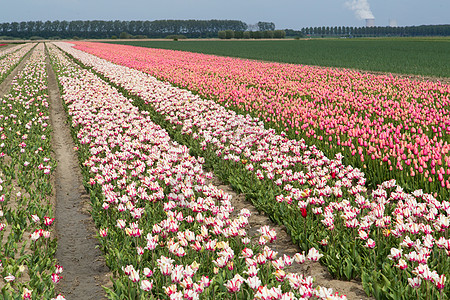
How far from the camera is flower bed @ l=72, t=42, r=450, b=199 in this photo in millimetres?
7504

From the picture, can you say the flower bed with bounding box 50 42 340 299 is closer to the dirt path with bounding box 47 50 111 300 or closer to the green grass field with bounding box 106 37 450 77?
the dirt path with bounding box 47 50 111 300

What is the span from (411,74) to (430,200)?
25.0 m

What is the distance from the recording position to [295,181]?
754 cm

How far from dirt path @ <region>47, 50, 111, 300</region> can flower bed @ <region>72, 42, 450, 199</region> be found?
16.3 feet

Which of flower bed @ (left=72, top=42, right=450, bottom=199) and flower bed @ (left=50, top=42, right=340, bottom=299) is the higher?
flower bed @ (left=72, top=42, right=450, bottom=199)

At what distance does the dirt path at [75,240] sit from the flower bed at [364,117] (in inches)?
195

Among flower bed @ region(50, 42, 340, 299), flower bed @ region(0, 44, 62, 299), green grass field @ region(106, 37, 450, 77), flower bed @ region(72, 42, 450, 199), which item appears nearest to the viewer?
flower bed @ region(50, 42, 340, 299)

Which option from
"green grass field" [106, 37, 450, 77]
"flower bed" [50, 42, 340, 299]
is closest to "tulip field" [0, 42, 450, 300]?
"flower bed" [50, 42, 340, 299]

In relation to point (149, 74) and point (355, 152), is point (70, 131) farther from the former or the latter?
point (149, 74)

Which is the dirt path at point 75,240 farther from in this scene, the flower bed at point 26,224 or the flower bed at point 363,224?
the flower bed at point 363,224

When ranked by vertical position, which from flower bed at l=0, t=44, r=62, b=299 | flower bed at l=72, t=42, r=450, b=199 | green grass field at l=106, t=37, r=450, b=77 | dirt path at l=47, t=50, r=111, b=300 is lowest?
dirt path at l=47, t=50, r=111, b=300

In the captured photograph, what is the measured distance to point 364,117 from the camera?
12.4m

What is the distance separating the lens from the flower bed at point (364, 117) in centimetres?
750

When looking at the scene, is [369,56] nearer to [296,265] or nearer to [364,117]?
[364,117]
